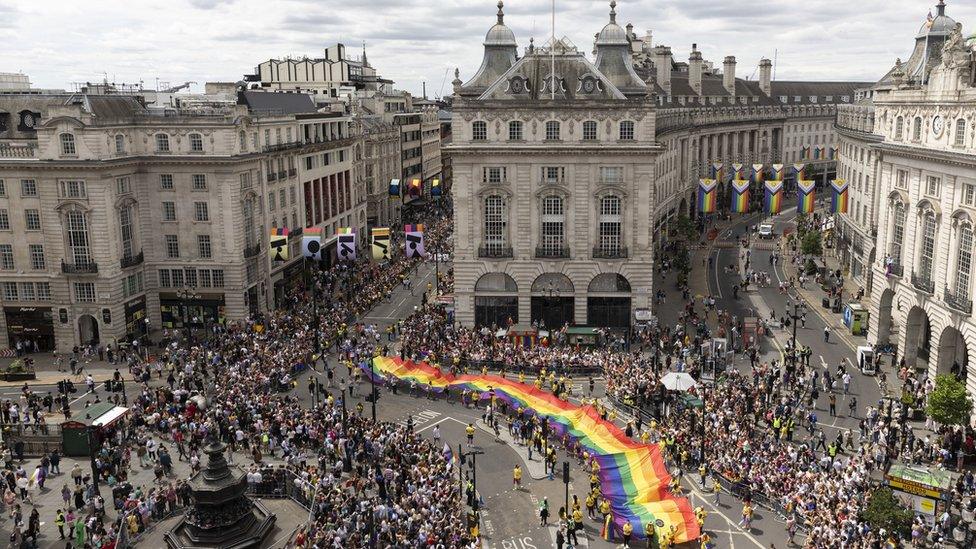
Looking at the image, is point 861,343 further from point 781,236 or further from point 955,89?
point 781,236

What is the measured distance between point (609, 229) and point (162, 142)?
35942 millimetres

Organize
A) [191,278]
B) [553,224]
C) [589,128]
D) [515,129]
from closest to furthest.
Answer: [589,128], [515,129], [553,224], [191,278]

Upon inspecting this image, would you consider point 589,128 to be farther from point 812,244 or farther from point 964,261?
point 812,244

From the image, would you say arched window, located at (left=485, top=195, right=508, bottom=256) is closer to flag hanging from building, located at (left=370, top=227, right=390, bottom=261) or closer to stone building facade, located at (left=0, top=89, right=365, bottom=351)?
flag hanging from building, located at (left=370, top=227, right=390, bottom=261)

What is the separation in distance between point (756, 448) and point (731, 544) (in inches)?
349

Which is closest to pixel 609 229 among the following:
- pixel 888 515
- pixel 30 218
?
pixel 888 515

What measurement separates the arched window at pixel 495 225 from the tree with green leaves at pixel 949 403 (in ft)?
105

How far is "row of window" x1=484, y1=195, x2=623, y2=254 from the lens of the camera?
219ft

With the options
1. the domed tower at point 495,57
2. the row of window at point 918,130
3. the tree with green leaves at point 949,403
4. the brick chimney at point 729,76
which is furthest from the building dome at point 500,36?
the brick chimney at point 729,76

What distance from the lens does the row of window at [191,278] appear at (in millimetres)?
71750

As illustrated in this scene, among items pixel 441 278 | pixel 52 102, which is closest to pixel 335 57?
pixel 441 278

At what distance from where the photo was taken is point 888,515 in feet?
117

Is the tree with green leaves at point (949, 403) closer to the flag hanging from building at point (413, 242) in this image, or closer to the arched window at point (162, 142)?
the flag hanging from building at point (413, 242)

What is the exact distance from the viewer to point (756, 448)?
45219 millimetres
